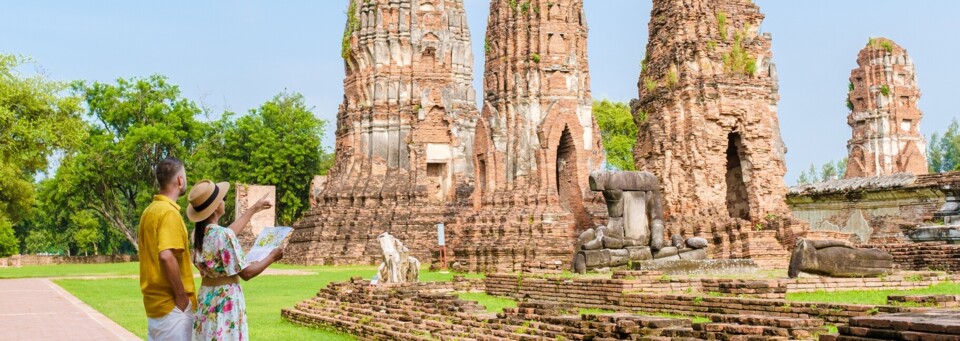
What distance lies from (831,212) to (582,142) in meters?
8.11

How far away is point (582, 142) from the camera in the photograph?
27250 millimetres

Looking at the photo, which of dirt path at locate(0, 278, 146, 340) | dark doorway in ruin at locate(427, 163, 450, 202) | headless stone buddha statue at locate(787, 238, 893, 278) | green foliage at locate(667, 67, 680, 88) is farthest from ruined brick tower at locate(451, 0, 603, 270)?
headless stone buddha statue at locate(787, 238, 893, 278)

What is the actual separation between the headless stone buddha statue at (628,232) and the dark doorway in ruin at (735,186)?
5010 millimetres

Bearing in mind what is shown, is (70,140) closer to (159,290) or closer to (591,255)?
(591,255)

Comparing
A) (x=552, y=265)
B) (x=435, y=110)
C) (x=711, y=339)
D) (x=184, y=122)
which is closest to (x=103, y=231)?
(x=184, y=122)

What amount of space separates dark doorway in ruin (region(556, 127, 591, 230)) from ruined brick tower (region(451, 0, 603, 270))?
38 mm

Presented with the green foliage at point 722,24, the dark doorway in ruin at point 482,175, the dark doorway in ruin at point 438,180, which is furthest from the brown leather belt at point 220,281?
the dark doorway in ruin at point 438,180

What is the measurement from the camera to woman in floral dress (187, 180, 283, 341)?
19.6 feet

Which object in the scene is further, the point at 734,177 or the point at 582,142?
the point at 582,142

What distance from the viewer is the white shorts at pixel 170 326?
5777 millimetres

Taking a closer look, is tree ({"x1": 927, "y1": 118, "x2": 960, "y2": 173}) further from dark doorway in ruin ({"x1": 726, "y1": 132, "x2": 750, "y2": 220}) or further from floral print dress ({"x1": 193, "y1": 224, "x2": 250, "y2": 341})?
floral print dress ({"x1": 193, "y1": 224, "x2": 250, "y2": 341})

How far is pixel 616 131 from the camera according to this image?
179 ft

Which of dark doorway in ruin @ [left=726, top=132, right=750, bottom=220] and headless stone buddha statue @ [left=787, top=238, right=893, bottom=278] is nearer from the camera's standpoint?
headless stone buddha statue @ [left=787, top=238, right=893, bottom=278]

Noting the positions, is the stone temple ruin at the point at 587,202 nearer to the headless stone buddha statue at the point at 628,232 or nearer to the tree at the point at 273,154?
the headless stone buddha statue at the point at 628,232
